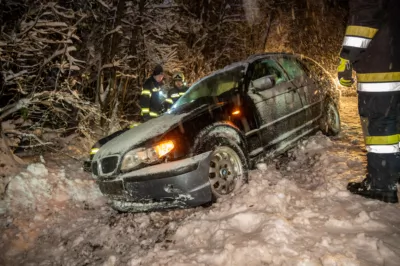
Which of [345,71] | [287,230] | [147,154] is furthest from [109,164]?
[345,71]

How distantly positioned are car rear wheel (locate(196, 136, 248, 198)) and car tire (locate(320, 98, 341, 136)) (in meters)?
2.53

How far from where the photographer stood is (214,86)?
4.86m

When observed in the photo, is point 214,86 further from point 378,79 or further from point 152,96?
point 378,79

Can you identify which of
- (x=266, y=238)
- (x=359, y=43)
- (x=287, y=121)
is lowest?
(x=266, y=238)

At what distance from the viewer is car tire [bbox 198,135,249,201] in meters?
3.55

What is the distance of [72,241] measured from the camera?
11.4ft

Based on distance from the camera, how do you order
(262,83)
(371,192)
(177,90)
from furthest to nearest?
(177,90), (262,83), (371,192)

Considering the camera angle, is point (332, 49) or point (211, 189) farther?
point (332, 49)

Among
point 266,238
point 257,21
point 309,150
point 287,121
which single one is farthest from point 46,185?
point 257,21

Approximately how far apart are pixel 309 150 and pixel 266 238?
2921 millimetres

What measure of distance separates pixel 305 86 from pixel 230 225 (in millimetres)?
3362

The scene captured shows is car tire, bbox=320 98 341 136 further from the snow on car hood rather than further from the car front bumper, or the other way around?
the car front bumper

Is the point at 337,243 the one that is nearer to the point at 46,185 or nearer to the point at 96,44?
the point at 46,185

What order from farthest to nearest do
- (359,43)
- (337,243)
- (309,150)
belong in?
(309,150), (359,43), (337,243)
